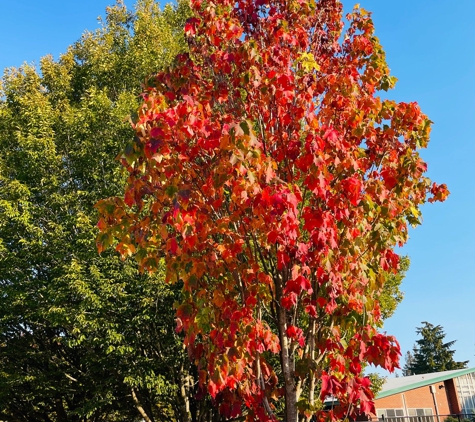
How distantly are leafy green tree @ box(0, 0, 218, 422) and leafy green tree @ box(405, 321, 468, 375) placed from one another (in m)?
60.7

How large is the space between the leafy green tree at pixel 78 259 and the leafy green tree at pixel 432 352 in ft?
199

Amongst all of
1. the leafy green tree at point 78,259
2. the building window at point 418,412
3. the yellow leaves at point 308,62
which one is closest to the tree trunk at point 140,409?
the leafy green tree at point 78,259

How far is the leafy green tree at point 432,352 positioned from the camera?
209 ft

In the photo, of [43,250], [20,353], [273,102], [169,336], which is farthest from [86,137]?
[273,102]

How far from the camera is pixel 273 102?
170 inches

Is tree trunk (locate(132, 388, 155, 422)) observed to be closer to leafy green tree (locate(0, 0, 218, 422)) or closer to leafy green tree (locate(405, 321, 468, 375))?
leafy green tree (locate(0, 0, 218, 422))

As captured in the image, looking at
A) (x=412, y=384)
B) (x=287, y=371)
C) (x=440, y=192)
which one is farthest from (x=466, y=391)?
(x=287, y=371)

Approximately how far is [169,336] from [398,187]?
8782 millimetres

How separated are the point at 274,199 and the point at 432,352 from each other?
7207 cm

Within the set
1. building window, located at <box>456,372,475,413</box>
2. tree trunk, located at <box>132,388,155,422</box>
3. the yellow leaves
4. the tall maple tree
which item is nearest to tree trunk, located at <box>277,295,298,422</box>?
the tall maple tree

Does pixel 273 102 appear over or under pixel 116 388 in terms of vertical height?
over

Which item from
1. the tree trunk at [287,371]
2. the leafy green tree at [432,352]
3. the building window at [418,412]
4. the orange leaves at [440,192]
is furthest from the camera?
the leafy green tree at [432,352]

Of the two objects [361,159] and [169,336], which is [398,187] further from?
[169,336]

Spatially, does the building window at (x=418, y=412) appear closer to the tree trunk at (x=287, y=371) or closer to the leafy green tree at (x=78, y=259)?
the leafy green tree at (x=78, y=259)
